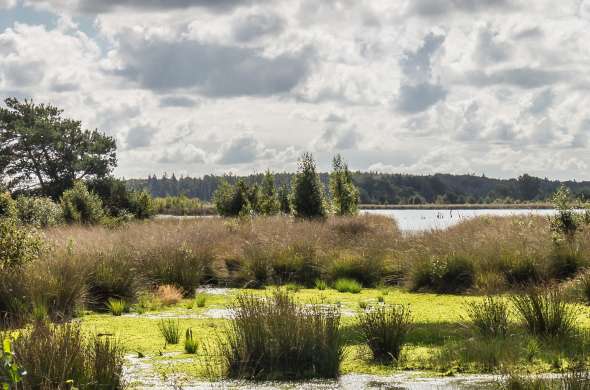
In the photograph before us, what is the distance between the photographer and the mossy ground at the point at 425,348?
328 inches

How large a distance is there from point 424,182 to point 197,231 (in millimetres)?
144725

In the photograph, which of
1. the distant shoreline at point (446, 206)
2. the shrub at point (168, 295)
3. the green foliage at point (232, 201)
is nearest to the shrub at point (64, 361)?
the shrub at point (168, 295)

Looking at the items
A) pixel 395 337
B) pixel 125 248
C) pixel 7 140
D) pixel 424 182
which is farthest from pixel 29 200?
pixel 424 182

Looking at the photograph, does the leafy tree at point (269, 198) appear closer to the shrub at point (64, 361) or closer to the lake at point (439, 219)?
the lake at point (439, 219)

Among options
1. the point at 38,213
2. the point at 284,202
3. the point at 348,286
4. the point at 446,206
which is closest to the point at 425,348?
the point at 348,286

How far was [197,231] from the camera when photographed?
73.9 ft

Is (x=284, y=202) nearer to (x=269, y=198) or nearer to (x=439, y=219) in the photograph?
(x=269, y=198)

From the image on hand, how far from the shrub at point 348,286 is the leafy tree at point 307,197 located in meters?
16.3

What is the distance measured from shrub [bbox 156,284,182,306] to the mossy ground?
155cm

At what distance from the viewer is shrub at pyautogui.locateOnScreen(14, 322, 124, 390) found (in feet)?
21.0

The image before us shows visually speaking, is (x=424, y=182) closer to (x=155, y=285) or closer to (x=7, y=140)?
(x=7, y=140)

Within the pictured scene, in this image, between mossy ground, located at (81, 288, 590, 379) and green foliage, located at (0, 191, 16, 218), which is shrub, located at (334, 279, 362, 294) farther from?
green foliage, located at (0, 191, 16, 218)

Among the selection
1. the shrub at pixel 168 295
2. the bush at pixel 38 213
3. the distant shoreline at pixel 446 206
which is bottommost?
the shrub at pixel 168 295

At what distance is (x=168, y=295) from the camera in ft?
48.3
